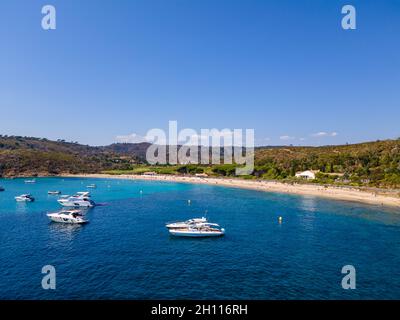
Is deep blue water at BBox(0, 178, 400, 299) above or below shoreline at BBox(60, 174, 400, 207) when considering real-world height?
below

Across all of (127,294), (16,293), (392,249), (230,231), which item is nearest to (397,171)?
(392,249)

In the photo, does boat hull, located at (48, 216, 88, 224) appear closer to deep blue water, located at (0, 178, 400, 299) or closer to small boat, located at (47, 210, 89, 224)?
small boat, located at (47, 210, 89, 224)

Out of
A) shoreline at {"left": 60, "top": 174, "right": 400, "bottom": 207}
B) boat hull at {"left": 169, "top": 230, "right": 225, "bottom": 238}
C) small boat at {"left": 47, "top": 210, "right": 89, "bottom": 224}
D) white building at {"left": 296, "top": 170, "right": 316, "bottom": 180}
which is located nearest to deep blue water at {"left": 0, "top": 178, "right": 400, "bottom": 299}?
boat hull at {"left": 169, "top": 230, "right": 225, "bottom": 238}

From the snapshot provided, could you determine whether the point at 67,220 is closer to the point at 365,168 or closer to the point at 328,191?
the point at 328,191

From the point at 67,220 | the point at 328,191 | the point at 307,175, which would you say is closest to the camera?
the point at 67,220

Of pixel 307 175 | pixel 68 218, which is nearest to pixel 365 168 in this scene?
pixel 307 175

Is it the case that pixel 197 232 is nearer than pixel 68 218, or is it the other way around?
pixel 197 232

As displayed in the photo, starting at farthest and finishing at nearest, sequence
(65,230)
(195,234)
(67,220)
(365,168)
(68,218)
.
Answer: (365,168)
(67,220)
(68,218)
(65,230)
(195,234)

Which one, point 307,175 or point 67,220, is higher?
point 307,175

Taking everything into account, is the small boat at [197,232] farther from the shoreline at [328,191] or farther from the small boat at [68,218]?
the shoreline at [328,191]

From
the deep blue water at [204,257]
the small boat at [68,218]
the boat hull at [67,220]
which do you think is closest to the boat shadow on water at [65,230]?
the deep blue water at [204,257]

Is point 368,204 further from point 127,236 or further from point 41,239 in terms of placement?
point 41,239
